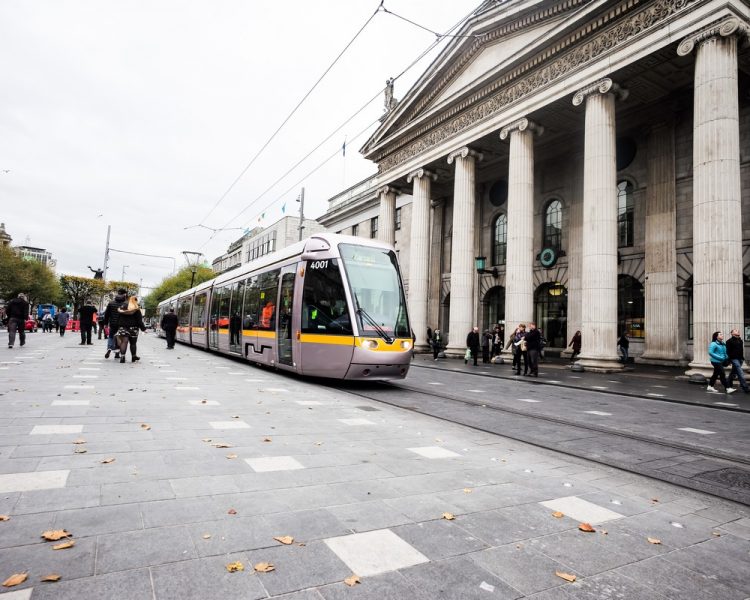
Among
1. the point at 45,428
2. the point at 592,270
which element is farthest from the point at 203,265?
the point at 45,428

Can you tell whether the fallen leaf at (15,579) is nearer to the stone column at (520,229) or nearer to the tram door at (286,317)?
the tram door at (286,317)

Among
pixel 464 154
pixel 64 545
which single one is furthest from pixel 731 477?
pixel 464 154

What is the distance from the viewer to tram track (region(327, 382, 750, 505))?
4.74 metres

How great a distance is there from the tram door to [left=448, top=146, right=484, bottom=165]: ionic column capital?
47.2ft

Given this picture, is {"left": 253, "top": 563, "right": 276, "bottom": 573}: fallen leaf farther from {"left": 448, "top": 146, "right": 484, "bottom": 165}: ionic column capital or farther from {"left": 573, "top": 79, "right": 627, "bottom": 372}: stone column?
{"left": 448, "top": 146, "right": 484, "bottom": 165}: ionic column capital

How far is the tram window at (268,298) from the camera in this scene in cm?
1320

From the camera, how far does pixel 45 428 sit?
17.8ft

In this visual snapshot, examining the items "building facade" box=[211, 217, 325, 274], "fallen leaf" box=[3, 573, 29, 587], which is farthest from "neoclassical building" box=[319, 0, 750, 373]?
"building facade" box=[211, 217, 325, 274]

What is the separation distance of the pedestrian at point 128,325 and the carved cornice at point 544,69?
17.2 m

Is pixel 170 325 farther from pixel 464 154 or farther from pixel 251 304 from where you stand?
pixel 464 154

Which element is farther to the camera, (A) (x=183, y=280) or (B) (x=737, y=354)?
(A) (x=183, y=280)

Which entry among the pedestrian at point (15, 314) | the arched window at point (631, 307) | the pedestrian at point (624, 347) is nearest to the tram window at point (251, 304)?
the pedestrian at point (15, 314)

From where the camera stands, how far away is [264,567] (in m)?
2.54

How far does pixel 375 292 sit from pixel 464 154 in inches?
595
